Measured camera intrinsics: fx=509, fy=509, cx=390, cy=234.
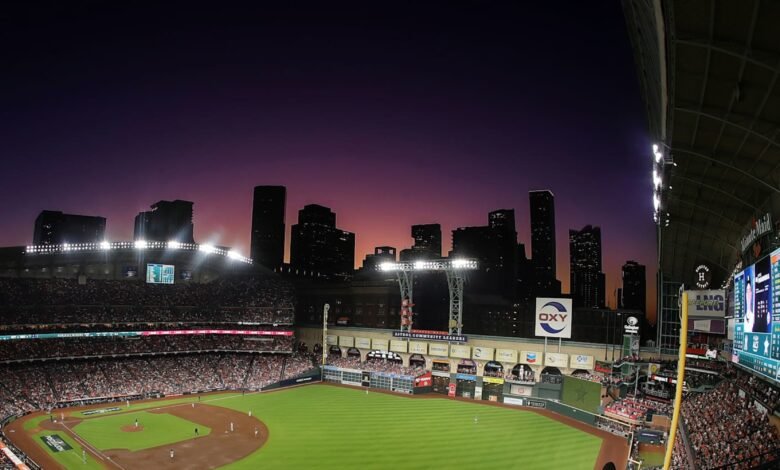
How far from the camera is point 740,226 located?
99.2 feet

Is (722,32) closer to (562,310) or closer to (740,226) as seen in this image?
(740,226)

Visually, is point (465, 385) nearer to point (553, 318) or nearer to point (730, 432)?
point (553, 318)

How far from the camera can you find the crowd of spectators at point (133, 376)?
168 ft

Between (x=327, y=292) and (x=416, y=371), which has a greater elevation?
(x=327, y=292)

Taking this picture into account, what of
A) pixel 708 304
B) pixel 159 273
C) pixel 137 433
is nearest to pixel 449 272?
pixel 708 304

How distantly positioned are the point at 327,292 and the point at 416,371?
32729 millimetres

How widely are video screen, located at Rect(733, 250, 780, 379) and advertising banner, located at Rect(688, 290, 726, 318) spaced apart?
1620 cm

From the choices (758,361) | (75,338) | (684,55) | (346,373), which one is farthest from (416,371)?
(684,55)

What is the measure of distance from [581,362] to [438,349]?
18.1 metres

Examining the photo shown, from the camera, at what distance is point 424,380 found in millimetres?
64000

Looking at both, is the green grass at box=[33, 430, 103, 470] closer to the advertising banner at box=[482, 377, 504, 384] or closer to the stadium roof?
the stadium roof

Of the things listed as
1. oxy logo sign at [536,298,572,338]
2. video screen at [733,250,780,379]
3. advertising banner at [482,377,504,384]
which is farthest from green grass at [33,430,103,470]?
oxy logo sign at [536,298,572,338]

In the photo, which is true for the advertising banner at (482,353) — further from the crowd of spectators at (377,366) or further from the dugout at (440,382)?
the crowd of spectators at (377,366)

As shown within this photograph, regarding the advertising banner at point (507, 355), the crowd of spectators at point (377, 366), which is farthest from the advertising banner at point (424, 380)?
the advertising banner at point (507, 355)
